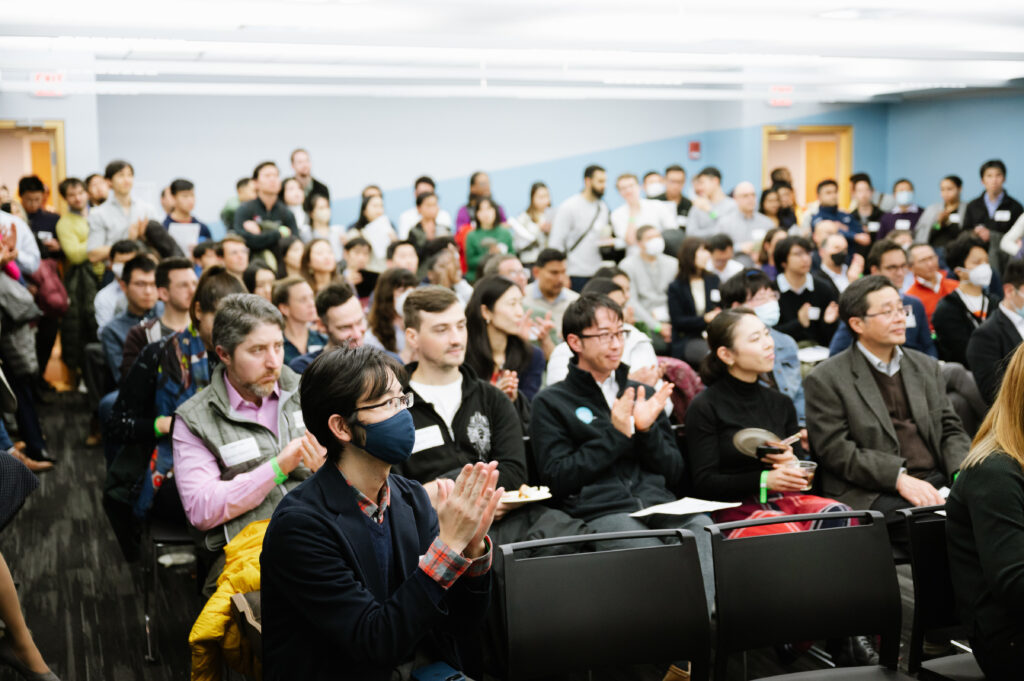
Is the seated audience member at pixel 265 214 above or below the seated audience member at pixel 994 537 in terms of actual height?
above

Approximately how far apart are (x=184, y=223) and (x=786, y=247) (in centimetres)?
463

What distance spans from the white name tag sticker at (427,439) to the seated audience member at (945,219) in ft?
29.4

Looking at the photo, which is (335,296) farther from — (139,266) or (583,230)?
(583,230)

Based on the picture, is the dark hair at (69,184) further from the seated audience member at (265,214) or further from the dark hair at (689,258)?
the dark hair at (689,258)

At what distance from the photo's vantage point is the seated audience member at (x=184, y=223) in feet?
25.6

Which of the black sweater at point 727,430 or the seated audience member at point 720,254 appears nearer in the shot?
the black sweater at point 727,430

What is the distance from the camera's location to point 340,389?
2045mm

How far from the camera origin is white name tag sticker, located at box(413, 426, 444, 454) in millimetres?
3316

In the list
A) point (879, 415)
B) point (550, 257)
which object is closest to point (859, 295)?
point (879, 415)

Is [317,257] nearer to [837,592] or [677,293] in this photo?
[677,293]

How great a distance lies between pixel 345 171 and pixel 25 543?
7.95m

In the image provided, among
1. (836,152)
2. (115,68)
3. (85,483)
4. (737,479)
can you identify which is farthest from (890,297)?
(836,152)

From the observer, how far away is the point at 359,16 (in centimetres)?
659

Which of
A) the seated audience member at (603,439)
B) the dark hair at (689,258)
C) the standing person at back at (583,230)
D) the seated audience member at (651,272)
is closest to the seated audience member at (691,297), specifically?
the dark hair at (689,258)
